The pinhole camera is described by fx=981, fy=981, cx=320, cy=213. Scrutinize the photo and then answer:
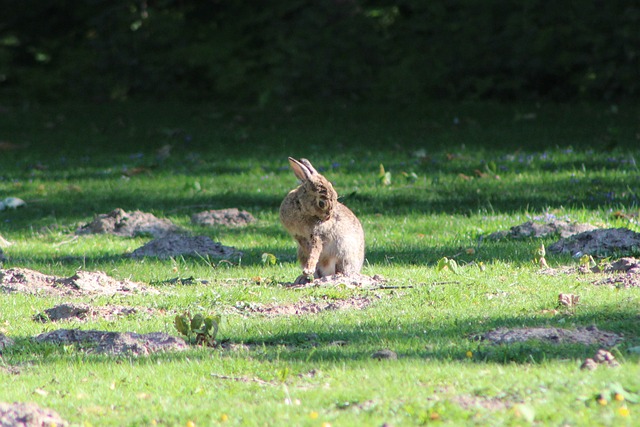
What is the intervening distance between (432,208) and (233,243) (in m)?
2.98

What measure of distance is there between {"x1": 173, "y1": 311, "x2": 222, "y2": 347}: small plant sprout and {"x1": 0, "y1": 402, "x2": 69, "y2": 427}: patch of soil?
1569 mm

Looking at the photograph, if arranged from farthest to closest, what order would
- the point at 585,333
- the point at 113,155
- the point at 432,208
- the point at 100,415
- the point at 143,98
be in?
the point at 143,98 → the point at 113,155 → the point at 432,208 → the point at 585,333 → the point at 100,415

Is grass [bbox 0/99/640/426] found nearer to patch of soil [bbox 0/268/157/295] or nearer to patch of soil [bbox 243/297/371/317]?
patch of soil [bbox 243/297/371/317]

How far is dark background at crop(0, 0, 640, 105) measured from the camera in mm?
20000

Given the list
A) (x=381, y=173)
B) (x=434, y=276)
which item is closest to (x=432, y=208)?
(x=381, y=173)

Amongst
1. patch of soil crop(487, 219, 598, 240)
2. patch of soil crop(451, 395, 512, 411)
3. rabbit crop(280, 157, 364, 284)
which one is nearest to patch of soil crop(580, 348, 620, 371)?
patch of soil crop(451, 395, 512, 411)

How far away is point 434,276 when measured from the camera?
351 inches

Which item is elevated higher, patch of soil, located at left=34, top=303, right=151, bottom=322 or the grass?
the grass

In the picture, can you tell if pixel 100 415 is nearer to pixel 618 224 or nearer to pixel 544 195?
pixel 618 224

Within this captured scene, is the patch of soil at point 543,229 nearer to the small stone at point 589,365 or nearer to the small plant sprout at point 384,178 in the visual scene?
the small plant sprout at point 384,178

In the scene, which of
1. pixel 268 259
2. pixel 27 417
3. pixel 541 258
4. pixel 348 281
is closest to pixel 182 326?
pixel 27 417

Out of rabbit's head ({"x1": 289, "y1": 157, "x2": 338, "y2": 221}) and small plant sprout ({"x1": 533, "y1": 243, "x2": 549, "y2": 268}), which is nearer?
rabbit's head ({"x1": 289, "y1": 157, "x2": 338, "y2": 221})

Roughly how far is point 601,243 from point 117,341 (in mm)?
4943

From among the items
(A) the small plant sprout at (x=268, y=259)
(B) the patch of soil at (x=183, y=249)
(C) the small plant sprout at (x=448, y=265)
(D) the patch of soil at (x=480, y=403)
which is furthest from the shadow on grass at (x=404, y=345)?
(B) the patch of soil at (x=183, y=249)
